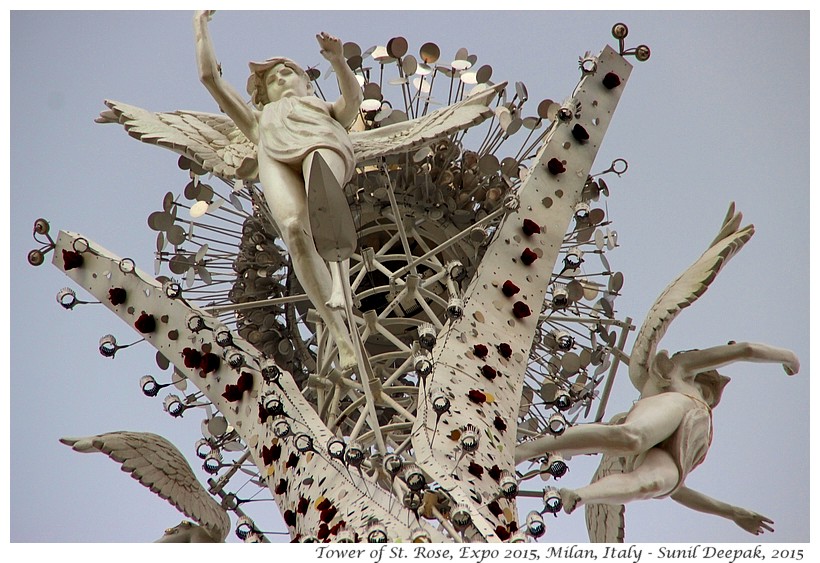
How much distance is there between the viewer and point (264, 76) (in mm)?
12430

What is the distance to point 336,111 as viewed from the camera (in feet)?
39.5

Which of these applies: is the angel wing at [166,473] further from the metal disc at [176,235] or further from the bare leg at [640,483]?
the bare leg at [640,483]

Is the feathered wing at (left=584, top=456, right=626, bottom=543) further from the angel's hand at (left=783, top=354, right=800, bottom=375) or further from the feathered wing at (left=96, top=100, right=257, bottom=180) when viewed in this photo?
the feathered wing at (left=96, top=100, right=257, bottom=180)

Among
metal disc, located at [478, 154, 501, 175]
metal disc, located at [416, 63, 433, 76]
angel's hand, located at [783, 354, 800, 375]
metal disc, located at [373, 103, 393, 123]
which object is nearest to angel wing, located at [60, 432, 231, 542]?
metal disc, located at [373, 103, 393, 123]

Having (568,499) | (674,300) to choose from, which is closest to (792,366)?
(674,300)

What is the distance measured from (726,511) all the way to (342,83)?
12.7 feet

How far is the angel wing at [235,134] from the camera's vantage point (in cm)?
1222

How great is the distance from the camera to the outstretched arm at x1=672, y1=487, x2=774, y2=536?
12.4m

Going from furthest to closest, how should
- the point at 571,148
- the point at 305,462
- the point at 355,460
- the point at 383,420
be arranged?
1. the point at 383,420
2. the point at 571,148
3. the point at 305,462
4. the point at 355,460

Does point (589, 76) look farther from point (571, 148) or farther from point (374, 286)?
point (374, 286)

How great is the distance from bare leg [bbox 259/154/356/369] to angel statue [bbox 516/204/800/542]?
1.36 metres
